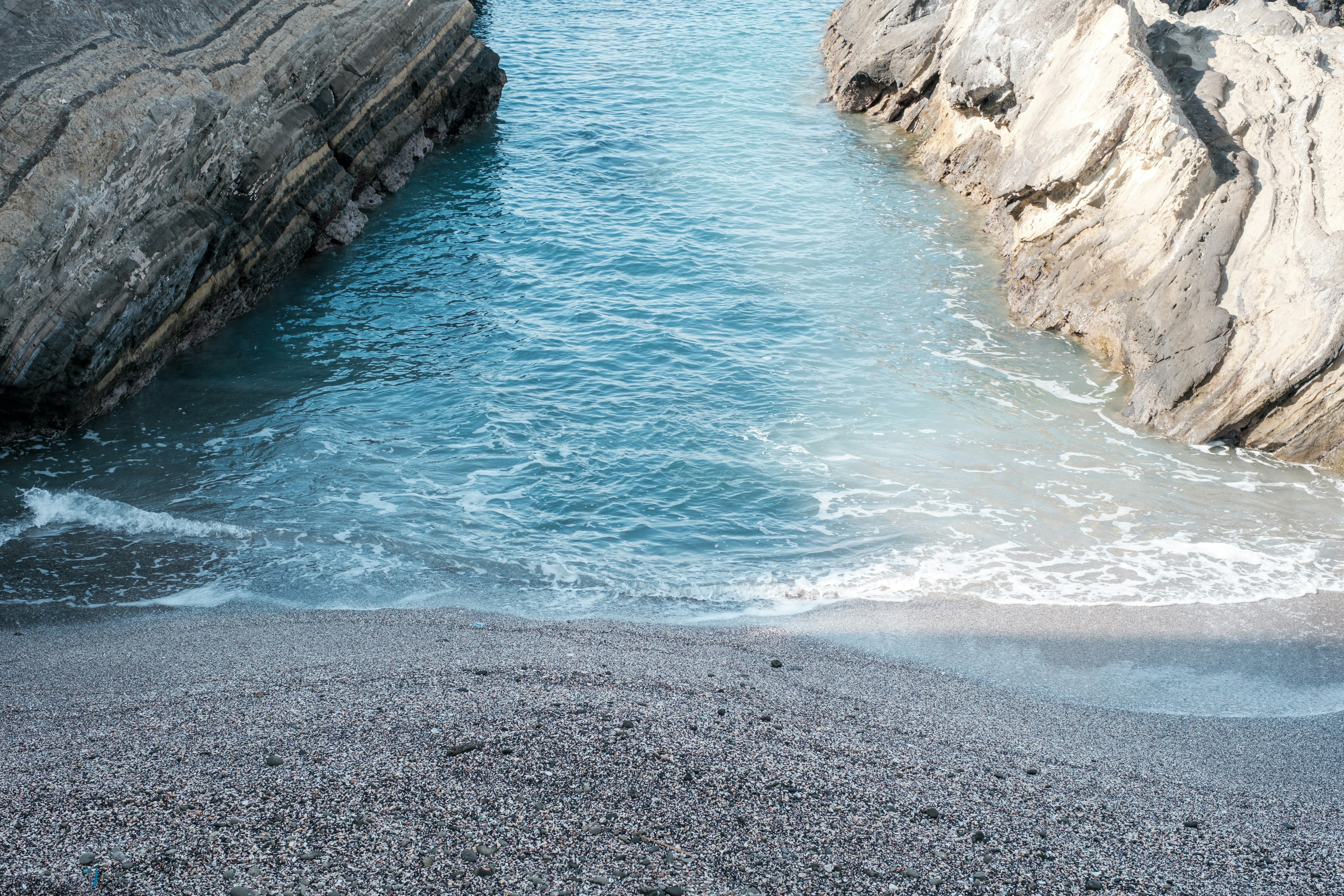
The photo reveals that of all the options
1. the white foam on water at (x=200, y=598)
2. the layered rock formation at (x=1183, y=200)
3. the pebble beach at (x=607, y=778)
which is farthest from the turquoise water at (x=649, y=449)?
the pebble beach at (x=607, y=778)

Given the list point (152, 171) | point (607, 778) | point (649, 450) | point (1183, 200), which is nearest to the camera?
point (607, 778)

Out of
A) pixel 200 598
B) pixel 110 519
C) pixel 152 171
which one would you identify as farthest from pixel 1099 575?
pixel 152 171

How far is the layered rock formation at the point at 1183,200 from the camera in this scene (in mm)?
11750

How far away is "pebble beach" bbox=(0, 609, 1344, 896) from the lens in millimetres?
5043

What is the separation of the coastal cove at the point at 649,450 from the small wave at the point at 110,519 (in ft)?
0.14

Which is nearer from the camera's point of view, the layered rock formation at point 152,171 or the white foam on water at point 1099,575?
the white foam on water at point 1099,575

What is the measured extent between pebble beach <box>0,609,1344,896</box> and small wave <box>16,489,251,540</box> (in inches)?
85.4

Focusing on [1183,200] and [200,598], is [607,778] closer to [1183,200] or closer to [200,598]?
[200,598]

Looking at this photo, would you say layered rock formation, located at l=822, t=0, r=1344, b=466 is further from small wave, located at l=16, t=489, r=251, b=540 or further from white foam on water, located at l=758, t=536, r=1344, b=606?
small wave, located at l=16, t=489, r=251, b=540

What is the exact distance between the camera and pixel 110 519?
33.6ft

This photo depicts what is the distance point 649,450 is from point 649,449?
0.10ft

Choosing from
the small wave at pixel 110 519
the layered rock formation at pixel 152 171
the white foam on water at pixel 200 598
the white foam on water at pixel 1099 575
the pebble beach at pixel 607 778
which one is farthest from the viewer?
the layered rock formation at pixel 152 171

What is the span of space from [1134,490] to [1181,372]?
2.29 meters

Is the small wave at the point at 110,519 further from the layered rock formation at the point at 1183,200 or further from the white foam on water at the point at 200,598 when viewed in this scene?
the layered rock formation at the point at 1183,200
